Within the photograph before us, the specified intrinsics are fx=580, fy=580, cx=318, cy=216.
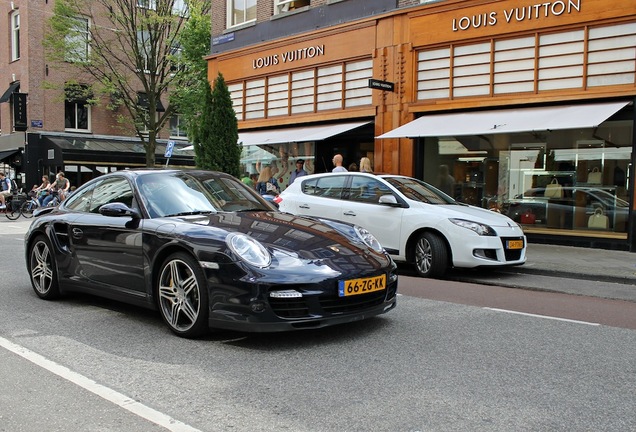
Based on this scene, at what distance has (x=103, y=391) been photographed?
3691 mm

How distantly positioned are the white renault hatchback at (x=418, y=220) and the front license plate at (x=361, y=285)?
3790 millimetres

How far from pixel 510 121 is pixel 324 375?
33.9ft

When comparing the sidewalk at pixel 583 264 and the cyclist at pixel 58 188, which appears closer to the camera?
the sidewalk at pixel 583 264

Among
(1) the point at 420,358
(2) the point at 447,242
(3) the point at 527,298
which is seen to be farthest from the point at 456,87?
(1) the point at 420,358

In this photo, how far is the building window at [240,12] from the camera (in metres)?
20.5

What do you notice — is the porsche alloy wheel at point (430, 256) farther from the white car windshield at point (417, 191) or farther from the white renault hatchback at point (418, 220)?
the white car windshield at point (417, 191)

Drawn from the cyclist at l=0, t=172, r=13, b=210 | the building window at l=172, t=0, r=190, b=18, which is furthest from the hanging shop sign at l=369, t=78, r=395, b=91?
the cyclist at l=0, t=172, r=13, b=210

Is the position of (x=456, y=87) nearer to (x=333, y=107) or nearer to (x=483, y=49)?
(x=483, y=49)

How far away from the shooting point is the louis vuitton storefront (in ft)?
39.9

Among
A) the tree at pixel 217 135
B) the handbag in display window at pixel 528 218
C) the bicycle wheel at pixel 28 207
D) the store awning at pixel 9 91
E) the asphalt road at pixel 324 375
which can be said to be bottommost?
the asphalt road at pixel 324 375

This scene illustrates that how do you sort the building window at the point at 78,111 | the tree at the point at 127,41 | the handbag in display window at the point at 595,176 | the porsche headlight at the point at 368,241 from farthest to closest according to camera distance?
the building window at the point at 78,111
the tree at the point at 127,41
the handbag in display window at the point at 595,176
the porsche headlight at the point at 368,241

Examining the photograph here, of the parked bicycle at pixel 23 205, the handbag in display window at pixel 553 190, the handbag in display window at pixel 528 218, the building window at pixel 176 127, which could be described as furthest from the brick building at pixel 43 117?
the handbag in display window at pixel 553 190

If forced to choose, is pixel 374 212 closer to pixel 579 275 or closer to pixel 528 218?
pixel 579 275

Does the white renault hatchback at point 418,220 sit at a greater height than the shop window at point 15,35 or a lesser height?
lesser
